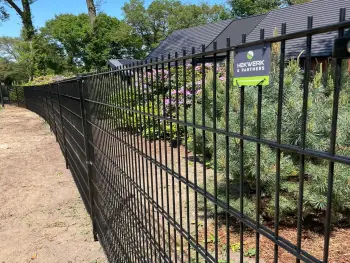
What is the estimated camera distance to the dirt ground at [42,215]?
370 cm

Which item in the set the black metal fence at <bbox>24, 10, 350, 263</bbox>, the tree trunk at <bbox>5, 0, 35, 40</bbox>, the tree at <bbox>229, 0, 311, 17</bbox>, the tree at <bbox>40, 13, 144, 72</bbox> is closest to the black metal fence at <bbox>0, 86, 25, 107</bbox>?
the tree trunk at <bbox>5, 0, 35, 40</bbox>

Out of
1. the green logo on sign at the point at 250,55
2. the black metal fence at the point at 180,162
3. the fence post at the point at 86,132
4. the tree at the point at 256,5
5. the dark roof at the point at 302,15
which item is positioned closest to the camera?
the green logo on sign at the point at 250,55

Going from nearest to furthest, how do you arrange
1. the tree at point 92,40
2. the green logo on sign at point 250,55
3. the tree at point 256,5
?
1. the green logo on sign at point 250,55
2. the tree at point 92,40
3. the tree at point 256,5

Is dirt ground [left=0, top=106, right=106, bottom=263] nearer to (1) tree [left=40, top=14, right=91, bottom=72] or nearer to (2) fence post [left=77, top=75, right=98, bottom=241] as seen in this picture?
(2) fence post [left=77, top=75, right=98, bottom=241]

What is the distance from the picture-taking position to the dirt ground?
370cm

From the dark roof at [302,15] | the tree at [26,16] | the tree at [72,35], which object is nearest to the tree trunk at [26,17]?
the tree at [26,16]

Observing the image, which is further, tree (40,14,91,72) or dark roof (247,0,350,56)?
tree (40,14,91,72)

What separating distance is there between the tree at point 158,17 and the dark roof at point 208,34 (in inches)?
1110

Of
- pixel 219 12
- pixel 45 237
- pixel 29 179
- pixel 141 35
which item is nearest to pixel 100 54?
pixel 141 35

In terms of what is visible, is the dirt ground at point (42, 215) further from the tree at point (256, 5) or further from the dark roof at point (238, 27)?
the tree at point (256, 5)

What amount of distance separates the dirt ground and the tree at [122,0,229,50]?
4518 centimetres

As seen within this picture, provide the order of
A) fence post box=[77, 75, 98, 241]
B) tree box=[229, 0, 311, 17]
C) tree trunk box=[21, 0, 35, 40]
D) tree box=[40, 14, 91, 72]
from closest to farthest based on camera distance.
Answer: fence post box=[77, 75, 98, 241] < tree trunk box=[21, 0, 35, 40] < tree box=[40, 14, 91, 72] < tree box=[229, 0, 311, 17]

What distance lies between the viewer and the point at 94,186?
375cm

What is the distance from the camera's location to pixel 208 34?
817 inches
